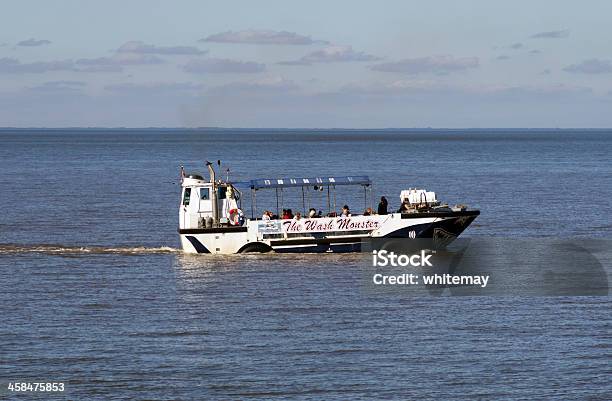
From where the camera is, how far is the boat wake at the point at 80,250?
2099 inches

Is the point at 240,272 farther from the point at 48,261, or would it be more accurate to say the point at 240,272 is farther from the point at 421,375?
the point at 421,375

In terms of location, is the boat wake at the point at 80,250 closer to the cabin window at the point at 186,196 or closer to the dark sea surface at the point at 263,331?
the dark sea surface at the point at 263,331

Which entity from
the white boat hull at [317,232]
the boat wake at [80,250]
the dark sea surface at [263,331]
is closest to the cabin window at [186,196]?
the white boat hull at [317,232]

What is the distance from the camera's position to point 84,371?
97.6ft

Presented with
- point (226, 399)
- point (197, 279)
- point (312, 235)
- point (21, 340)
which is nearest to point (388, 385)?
point (226, 399)

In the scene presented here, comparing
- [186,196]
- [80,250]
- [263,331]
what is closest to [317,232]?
[186,196]

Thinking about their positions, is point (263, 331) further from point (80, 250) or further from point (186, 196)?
point (80, 250)

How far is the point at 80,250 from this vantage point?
5412 cm

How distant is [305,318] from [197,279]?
30.7 feet

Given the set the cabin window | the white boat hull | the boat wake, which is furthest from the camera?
→ the boat wake

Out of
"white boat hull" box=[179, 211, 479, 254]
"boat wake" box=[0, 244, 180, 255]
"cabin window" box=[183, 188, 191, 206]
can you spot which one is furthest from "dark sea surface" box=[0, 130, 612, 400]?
"cabin window" box=[183, 188, 191, 206]

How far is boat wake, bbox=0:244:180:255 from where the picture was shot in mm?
53312

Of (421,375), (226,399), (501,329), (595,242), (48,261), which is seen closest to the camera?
(226,399)

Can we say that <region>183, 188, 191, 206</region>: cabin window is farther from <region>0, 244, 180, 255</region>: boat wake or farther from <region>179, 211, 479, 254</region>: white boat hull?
<region>0, 244, 180, 255</region>: boat wake
